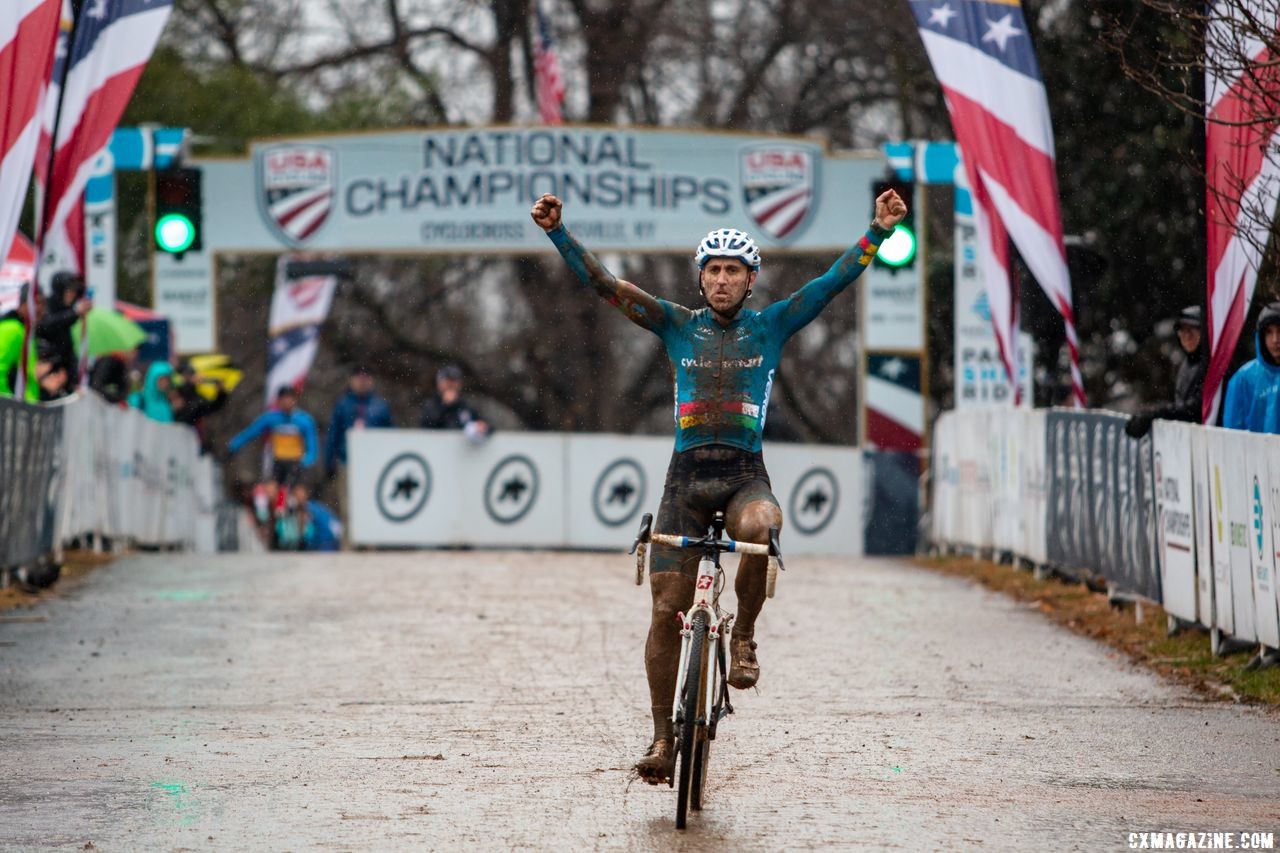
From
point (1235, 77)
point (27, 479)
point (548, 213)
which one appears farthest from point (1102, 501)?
point (548, 213)

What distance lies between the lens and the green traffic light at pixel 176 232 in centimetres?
2392

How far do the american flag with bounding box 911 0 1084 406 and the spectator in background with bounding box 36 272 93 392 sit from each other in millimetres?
7193

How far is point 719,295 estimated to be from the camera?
848 cm

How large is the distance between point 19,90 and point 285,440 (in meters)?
11.6

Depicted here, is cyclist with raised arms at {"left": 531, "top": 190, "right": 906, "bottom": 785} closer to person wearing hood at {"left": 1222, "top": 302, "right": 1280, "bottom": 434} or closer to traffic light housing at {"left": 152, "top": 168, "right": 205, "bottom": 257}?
person wearing hood at {"left": 1222, "top": 302, "right": 1280, "bottom": 434}

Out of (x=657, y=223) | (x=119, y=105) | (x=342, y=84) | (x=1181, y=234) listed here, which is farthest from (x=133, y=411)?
(x=342, y=84)

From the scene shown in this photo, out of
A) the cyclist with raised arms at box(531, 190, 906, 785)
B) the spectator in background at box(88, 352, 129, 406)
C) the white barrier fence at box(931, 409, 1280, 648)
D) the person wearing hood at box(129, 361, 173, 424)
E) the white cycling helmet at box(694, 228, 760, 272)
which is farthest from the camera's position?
the person wearing hood at box(129, 361, 173, 424)

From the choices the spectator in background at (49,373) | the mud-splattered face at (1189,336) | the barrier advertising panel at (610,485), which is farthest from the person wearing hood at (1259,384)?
the barrier advertising panel at (610,485)

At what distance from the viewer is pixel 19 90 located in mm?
14117

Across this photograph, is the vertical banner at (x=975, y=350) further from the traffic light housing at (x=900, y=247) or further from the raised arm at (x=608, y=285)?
the raised arm at (x=608, y=285)

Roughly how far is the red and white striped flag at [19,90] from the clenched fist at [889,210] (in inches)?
284

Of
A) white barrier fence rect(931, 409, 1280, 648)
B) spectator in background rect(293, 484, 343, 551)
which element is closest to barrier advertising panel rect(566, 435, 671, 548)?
spectator in background rect(293, 484, 343, 551)

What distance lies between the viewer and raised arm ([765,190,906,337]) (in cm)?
853

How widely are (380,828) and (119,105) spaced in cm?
1005
